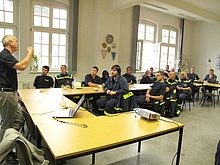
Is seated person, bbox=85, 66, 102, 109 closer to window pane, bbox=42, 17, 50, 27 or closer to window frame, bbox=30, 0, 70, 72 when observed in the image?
window frame, bbox=30, 0, 70, 72

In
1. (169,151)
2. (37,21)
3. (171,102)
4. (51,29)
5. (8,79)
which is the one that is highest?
(37,21)

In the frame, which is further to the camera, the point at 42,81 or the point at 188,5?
the point at 188,5

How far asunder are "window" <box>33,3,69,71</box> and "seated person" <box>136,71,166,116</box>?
3135 millimetres

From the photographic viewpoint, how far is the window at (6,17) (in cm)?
534

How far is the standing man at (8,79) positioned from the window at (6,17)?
3434 millimetres

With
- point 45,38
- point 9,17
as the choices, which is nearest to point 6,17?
point 9,17

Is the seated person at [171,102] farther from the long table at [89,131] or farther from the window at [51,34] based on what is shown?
the window at [51,34]

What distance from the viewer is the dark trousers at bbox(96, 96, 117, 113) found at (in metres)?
3.96

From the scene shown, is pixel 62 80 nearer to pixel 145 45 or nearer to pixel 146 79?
pixel 146 79

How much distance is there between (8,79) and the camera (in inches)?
94.6

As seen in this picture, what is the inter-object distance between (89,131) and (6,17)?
500 centimetres

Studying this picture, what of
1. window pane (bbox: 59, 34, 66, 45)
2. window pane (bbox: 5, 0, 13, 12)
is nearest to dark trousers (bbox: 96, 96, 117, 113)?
window pane (bbox: 59, 34, 66, 45)

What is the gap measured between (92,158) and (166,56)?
24.1ft

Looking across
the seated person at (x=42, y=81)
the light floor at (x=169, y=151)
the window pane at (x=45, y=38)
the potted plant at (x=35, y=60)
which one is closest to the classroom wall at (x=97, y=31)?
the potted plant at (x=35, y=60)
